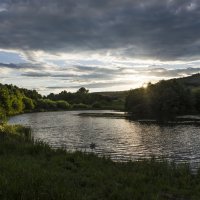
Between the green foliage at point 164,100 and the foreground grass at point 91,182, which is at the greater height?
the green foliage at point 164,100

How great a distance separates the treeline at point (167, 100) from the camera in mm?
142125

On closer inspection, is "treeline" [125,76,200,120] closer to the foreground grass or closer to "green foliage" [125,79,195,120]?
"green foliage" [125,79,195,120]

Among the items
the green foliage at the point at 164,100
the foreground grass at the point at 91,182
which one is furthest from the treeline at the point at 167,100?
the foreground grass at the point at 91,182

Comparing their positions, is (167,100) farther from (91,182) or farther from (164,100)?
(91,182)

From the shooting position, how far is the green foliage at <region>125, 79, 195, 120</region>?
14212 cm

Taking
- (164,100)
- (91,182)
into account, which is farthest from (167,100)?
(91,182)

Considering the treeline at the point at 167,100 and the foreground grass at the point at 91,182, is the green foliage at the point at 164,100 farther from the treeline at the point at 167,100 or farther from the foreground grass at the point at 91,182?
the foreground grass at the point at 91,182

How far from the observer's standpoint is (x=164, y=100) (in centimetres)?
14488

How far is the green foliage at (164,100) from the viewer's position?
466 feet

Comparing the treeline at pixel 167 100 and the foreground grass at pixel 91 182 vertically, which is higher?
the treeline at pixel 167 100

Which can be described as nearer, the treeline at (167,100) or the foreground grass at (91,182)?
the foreground grass at (91,182)

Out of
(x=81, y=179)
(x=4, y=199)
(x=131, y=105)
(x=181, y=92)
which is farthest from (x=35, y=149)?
(x=131, y=105)

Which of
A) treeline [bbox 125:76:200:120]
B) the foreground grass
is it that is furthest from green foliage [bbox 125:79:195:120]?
the foreground grass

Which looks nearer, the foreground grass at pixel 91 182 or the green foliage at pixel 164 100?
the foreground grass at pixel 91 182
